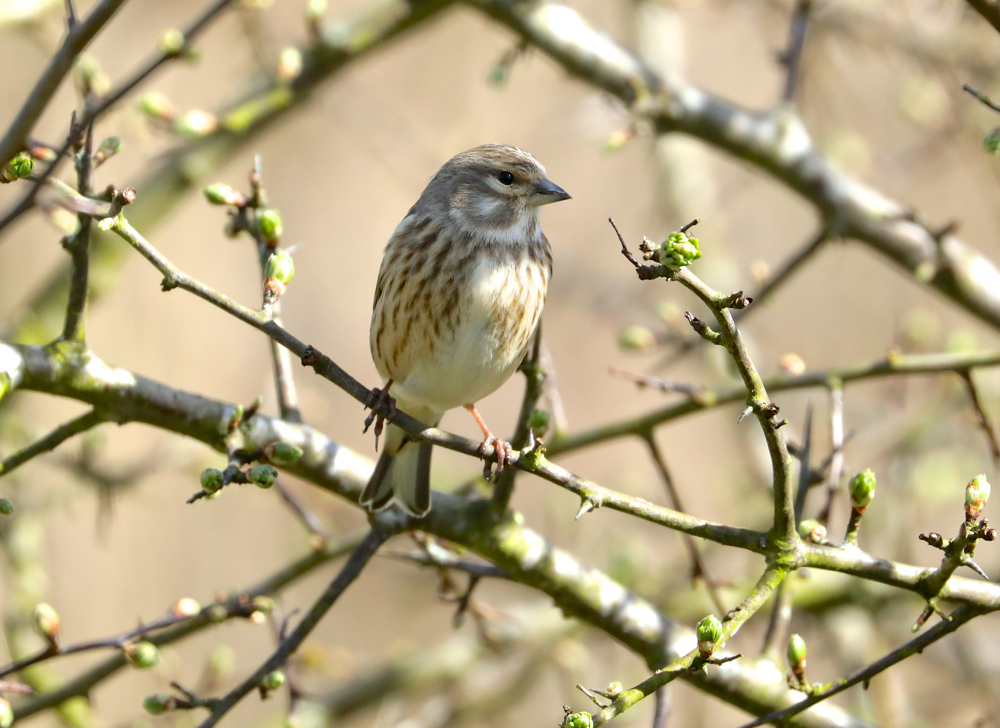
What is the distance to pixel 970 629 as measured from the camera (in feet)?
18.6

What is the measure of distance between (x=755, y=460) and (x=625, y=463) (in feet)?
8.42

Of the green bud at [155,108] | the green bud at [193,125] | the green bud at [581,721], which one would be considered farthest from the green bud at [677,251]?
the green bud at [155,108]

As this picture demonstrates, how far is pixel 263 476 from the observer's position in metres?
2.48

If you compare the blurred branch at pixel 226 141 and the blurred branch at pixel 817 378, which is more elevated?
the blurred branch at pixel 226 141

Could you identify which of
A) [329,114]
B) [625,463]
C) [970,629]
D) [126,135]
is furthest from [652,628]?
[625,463]

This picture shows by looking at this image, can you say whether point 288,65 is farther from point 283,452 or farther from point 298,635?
point 298,635

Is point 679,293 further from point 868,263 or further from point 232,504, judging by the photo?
point 232,504

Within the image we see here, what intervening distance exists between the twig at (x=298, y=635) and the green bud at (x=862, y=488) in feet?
4.67

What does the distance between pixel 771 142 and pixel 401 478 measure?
2253mm

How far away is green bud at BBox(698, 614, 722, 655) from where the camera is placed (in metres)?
2.20

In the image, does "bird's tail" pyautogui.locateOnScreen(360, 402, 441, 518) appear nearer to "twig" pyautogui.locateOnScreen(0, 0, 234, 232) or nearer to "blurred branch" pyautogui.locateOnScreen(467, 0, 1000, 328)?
"twig" pyautogui.locateOnScreen(0, 0, 234, 232)

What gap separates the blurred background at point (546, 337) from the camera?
5156 millimetres

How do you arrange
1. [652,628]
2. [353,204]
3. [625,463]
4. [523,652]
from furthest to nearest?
[353,204]
[625,463]
[523,652]
[652,628]

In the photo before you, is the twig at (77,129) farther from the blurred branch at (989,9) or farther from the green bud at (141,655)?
the blurred branch at (989,9)
